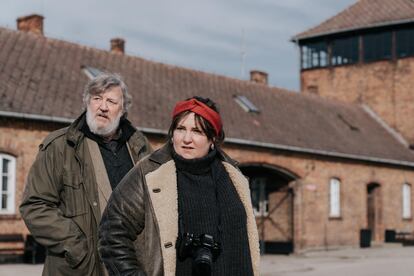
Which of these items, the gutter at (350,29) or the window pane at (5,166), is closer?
the window pane at (5,166)

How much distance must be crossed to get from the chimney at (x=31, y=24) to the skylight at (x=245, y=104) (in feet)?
23.5

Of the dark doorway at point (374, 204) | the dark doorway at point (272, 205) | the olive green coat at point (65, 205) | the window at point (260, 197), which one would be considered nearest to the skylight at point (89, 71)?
the dark doorway at point (272, 205)

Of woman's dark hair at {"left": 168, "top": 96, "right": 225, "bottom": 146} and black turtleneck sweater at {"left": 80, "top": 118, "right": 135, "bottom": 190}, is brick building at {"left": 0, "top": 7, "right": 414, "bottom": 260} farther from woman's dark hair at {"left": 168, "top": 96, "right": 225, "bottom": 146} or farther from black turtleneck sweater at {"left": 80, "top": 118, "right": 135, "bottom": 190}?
woman's dark hair at {"left": 168, "top": 96, "right": 225, "bottom": 146}

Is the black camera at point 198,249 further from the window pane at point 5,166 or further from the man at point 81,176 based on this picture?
the window pane at point 5,166

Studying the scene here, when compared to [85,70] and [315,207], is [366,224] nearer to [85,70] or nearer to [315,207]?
[315,207]

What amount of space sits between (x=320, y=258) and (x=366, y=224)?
731 cm

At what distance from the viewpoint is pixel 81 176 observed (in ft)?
13.7

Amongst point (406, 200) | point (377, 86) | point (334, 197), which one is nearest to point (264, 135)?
point (334, 197)

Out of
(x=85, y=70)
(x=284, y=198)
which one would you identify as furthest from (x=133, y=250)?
(x=284, y=198)

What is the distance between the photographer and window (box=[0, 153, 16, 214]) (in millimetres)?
16234

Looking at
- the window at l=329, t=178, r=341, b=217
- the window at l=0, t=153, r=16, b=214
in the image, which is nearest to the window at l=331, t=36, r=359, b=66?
the window at l=329, t=178, r=341, b=217

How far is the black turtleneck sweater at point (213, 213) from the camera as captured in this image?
3.20 metres

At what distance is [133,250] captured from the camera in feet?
10.4

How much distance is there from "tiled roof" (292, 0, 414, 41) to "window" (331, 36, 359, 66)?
546mm
